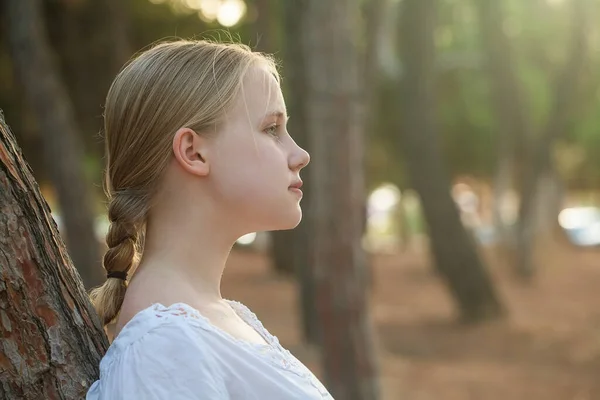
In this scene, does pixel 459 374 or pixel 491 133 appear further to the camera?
pixel 491 133

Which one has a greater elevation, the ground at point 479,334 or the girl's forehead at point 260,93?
the ground at point 479,334

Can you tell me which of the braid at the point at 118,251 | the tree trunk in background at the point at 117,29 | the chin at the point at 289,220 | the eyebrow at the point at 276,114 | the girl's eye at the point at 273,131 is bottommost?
the braid at the point at 118,251

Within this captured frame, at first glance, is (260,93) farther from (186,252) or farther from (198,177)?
(186,252)

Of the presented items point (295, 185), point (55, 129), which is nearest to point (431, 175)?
point (55, 129)

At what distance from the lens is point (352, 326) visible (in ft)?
18.7

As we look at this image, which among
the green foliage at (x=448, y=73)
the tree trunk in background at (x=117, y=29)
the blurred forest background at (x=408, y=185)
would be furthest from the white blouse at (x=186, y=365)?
the tree trunk in background at (x=117, y=29)

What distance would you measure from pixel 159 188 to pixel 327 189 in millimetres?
3889

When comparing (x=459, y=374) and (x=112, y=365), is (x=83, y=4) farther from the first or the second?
(x=112, y=365)

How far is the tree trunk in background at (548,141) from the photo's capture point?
46.6 ft

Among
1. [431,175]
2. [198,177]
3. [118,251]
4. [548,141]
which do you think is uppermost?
[548,141]

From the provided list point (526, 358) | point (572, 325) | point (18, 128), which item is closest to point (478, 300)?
point (572, 325)

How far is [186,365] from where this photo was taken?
4.92ft

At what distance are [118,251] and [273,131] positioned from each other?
0.42m

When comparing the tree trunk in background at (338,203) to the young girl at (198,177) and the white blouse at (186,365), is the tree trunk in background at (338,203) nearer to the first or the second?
the young girl at (198,177)
